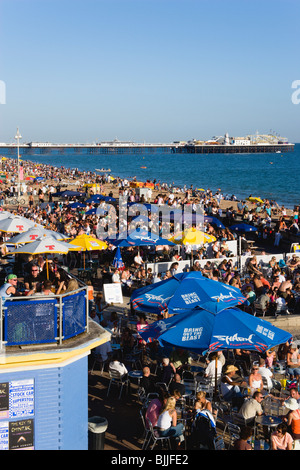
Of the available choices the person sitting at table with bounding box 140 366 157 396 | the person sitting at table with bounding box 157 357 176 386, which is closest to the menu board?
the person sitting at table with bounding box 157 357 176 386

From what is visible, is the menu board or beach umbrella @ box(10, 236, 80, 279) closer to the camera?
beach umbrella @ box(10, 236, 80, 279)

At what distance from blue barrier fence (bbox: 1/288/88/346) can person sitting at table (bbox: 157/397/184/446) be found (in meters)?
2.03

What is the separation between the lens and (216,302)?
9.67 m

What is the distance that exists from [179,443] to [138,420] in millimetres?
1453

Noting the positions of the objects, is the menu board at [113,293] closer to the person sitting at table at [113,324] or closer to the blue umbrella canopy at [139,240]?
the blue umbrella canopy at [139,240]

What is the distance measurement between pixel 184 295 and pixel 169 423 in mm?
3281

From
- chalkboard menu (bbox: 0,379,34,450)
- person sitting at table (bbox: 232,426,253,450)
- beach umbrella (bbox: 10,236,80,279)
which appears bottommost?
person sitting at table (bbox: 232,426,253,450)

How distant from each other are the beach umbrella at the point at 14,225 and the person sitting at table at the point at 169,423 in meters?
10.8

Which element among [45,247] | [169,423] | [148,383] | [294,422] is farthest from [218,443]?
[45,247]

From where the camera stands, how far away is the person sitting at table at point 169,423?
7674 millimetres

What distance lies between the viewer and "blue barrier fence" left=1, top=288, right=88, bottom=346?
6438mm

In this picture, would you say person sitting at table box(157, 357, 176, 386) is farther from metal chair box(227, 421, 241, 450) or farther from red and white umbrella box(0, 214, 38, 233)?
red and white umbrella box(0, 214, 38, 233)

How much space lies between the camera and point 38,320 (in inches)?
257

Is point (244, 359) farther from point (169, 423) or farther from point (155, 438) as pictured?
point (155, 438)
